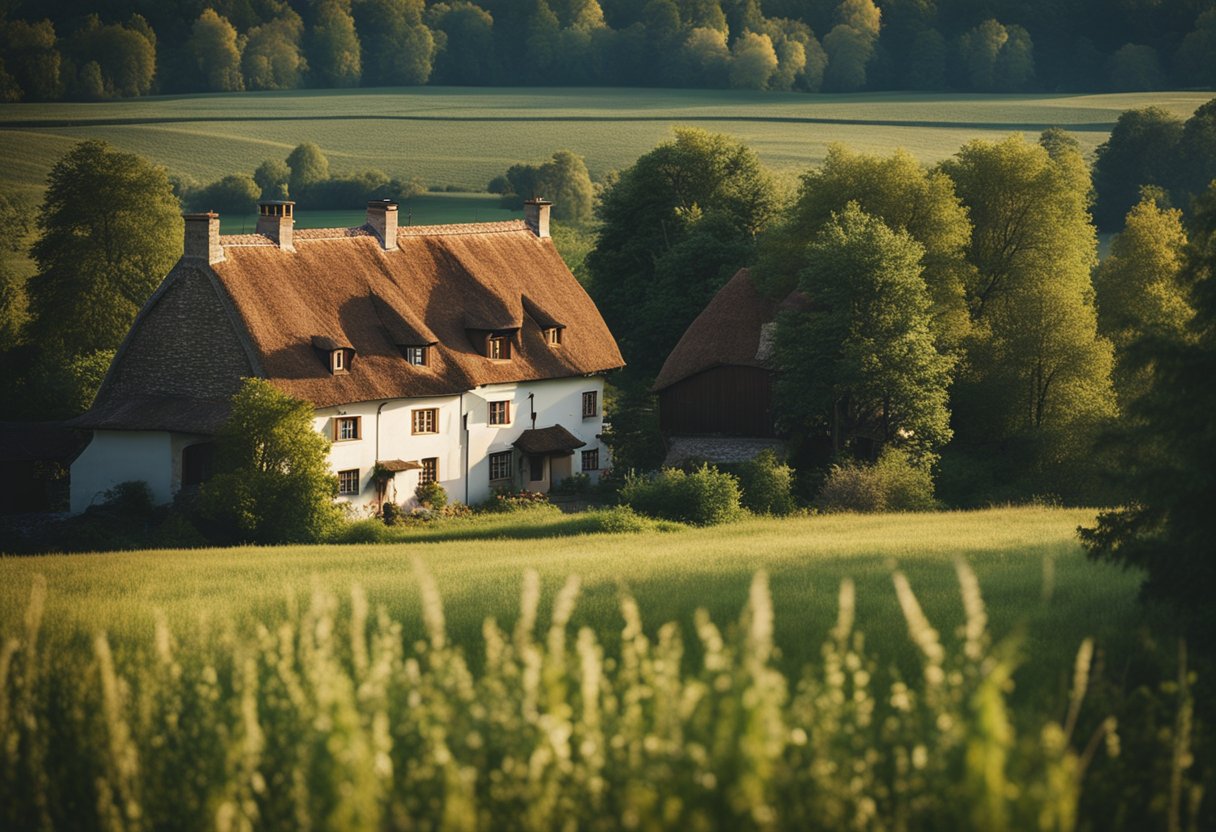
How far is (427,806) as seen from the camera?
46.3 ft

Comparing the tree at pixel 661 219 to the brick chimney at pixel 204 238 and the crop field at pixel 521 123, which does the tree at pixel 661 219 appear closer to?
the brick chimney at pixel 204 238

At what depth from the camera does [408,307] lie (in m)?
57.4

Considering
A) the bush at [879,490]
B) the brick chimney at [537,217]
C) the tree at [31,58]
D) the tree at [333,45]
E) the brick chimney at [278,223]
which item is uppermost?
the tree at [333,45]

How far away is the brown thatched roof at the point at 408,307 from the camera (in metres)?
52.6

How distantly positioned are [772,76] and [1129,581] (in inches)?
5530

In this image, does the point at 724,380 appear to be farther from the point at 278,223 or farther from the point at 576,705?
the point at 576,705

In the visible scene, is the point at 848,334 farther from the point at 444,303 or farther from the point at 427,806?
the point at 427,806

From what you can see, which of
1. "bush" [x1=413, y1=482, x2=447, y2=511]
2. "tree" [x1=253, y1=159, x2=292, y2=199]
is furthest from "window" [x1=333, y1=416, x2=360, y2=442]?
"tree" [x1=253, y1=159, x2=292, y2=199]

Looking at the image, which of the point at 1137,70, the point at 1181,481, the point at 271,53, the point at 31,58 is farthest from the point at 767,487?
the point at 1137,70

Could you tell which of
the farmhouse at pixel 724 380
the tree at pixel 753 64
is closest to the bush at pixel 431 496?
the farmhouse at pixel 724 380

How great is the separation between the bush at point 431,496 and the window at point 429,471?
0.40 m

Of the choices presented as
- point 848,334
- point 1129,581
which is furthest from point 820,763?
point 848,334

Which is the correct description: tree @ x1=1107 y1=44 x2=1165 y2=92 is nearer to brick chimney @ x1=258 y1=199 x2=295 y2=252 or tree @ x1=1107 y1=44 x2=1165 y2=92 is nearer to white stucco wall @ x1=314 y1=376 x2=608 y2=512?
white stucco wall @ x1=314 y1=376 x2=608 y2=512

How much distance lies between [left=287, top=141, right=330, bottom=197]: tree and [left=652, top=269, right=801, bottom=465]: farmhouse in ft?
208
